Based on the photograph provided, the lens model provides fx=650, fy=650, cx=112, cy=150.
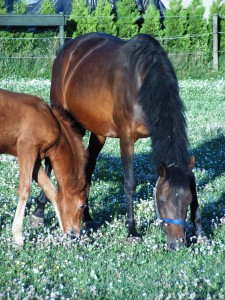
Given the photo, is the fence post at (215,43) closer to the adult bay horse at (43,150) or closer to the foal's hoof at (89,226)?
the foal's hoof at (89,226)

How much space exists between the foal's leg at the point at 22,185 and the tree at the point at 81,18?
17818 millimetres

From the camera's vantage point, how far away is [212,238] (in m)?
6.87

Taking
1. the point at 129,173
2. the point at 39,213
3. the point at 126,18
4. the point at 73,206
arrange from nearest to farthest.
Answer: the point at 73,206 < the point at 129,173 < the point at 39,213 < the point at 126,18

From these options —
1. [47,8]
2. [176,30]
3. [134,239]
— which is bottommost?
[176,30]

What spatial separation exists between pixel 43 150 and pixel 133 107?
3.69ft

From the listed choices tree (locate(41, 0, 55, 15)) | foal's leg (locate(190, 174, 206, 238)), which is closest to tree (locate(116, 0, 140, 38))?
tree (locate(41, 0, 55, 15))

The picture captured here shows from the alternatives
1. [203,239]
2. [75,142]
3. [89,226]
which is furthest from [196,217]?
[75,142]

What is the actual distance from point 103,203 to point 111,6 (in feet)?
55.8

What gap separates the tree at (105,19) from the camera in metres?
23.8

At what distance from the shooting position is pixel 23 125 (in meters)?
6.41

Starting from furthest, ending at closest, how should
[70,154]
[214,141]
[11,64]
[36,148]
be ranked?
[11,64]
[214,141]
[70,154]
[36,148]

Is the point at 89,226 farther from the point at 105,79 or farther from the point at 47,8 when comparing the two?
the point at 47,8

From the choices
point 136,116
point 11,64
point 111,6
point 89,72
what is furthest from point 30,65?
point 136,116

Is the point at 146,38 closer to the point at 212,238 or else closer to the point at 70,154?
the point at 70,154
